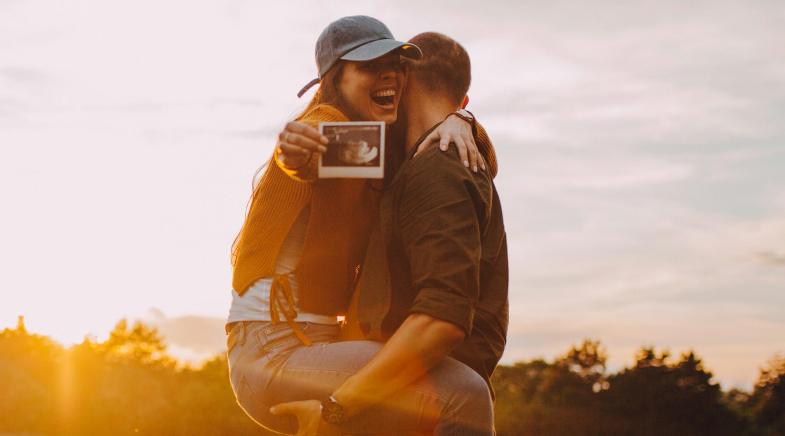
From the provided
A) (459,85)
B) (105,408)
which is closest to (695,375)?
(105,408)

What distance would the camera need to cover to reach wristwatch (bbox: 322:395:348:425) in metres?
2.99

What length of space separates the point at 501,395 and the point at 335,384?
10787mm

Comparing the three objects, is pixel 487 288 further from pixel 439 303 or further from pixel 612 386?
pixel 612 386

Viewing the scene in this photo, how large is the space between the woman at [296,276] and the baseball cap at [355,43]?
0.04 metres

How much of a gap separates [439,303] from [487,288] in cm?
44

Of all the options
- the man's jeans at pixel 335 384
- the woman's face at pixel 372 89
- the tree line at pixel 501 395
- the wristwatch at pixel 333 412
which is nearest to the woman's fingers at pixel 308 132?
the woman's face at pixel 372 89

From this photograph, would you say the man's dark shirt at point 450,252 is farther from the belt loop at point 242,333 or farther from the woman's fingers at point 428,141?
the belt loop at point 242,333

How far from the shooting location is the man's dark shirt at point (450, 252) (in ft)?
9.46

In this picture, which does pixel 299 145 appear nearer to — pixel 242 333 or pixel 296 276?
pixel 296 276

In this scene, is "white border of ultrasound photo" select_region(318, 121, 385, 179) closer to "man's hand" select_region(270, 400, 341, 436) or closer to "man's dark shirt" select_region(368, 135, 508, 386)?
"man's dark shirt" select_region(368, 135, 508, 386)

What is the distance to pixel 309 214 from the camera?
10.5 feet

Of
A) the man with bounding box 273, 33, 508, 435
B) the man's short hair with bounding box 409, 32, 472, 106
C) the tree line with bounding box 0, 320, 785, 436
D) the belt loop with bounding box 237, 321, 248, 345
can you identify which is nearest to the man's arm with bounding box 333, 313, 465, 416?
the man with bounding box 273, 33, 508, 435

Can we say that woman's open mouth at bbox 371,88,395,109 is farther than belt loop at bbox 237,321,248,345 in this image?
Yes

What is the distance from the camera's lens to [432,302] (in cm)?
285
